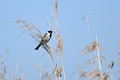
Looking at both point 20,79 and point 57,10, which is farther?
point 20,79

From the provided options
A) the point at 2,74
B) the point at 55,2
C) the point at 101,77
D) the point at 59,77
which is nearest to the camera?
the point at 59,77

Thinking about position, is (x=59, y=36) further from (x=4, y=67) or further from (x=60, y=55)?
(x=4, y=67)

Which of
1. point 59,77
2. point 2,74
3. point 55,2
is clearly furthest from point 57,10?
point 2,74

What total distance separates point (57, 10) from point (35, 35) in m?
0.40

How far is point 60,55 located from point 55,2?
2.00ft

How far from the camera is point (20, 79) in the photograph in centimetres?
513

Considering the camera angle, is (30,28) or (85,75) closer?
(30,28)

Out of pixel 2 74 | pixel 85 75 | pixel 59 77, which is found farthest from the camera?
pixel 2 74

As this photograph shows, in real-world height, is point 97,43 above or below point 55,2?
below

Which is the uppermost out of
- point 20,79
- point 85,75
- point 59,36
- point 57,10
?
point 57,10

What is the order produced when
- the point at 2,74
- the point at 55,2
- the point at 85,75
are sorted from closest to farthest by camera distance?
the point at 55,2 < the point at 85,75 < the point at 2,74

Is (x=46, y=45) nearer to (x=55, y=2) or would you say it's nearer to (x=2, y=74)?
(x=55, y=2)

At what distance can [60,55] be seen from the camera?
2.90 meters

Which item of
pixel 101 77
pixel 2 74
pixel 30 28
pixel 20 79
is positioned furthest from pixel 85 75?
pixel 2 74
